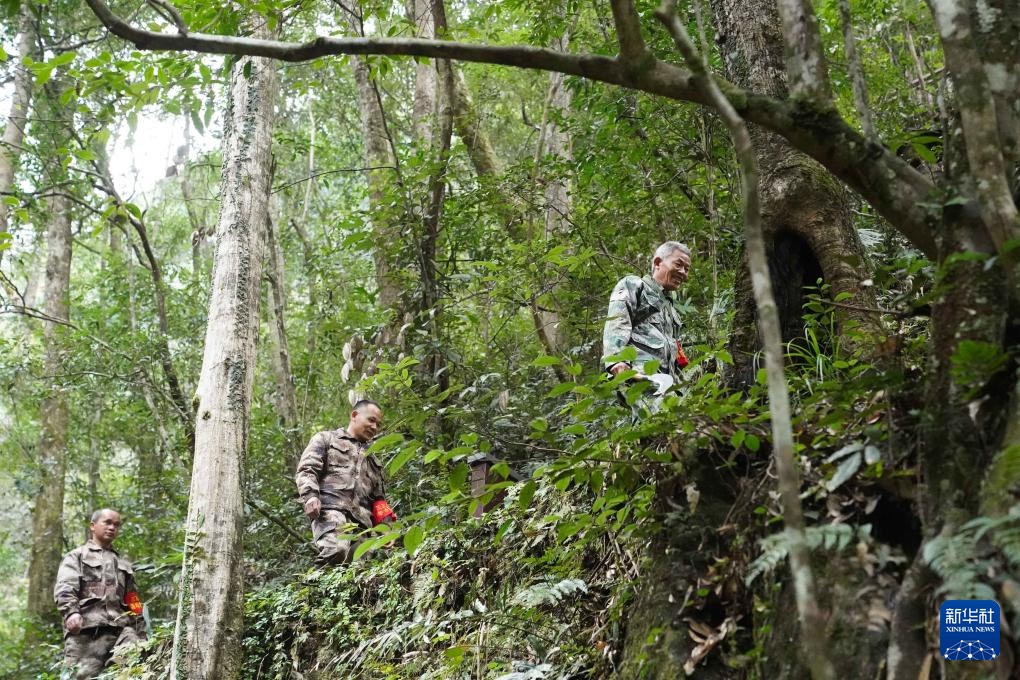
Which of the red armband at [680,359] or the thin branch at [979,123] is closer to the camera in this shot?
the thin branch at [979,123]

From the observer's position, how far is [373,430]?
26.8ft

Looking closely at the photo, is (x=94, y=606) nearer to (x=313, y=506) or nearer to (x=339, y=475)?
(x=313, y=506)

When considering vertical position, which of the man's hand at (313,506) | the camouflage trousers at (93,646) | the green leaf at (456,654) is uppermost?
the man's hand at (313,506)

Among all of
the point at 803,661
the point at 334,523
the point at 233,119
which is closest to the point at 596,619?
the point at 803,661

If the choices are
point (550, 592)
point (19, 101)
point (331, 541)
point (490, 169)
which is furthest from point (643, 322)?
point (19, 101)

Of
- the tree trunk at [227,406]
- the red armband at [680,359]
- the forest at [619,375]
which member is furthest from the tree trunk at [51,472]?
the red armband at [680,359]

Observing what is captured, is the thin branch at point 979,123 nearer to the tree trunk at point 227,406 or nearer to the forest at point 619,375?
the forest at point 619,375

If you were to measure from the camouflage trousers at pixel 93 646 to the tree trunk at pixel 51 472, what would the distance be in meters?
5.85

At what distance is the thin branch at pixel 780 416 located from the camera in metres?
2.07

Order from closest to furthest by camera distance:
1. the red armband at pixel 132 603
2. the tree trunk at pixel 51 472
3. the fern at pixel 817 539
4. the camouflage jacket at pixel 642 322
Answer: the fern at pixel 817 539 < the camouflage jacket at pixel 642 322 < the red armband at pixel 132 603 < the tree trunk at pixel 51 472

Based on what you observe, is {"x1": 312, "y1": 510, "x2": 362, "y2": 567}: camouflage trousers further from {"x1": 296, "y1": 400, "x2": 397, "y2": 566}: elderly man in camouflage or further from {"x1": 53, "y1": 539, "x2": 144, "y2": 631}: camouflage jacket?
{"x1": 53, "y1": 539, "x2": 144, "y2": 631}: camouflage jacket

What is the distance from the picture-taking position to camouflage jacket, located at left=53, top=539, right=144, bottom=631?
8.55 m

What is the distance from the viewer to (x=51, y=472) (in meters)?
14.8

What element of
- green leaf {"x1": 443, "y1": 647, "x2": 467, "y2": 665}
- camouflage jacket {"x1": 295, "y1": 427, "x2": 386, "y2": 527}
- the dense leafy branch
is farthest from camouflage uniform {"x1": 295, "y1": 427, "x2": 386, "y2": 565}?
the dense leafy branch
